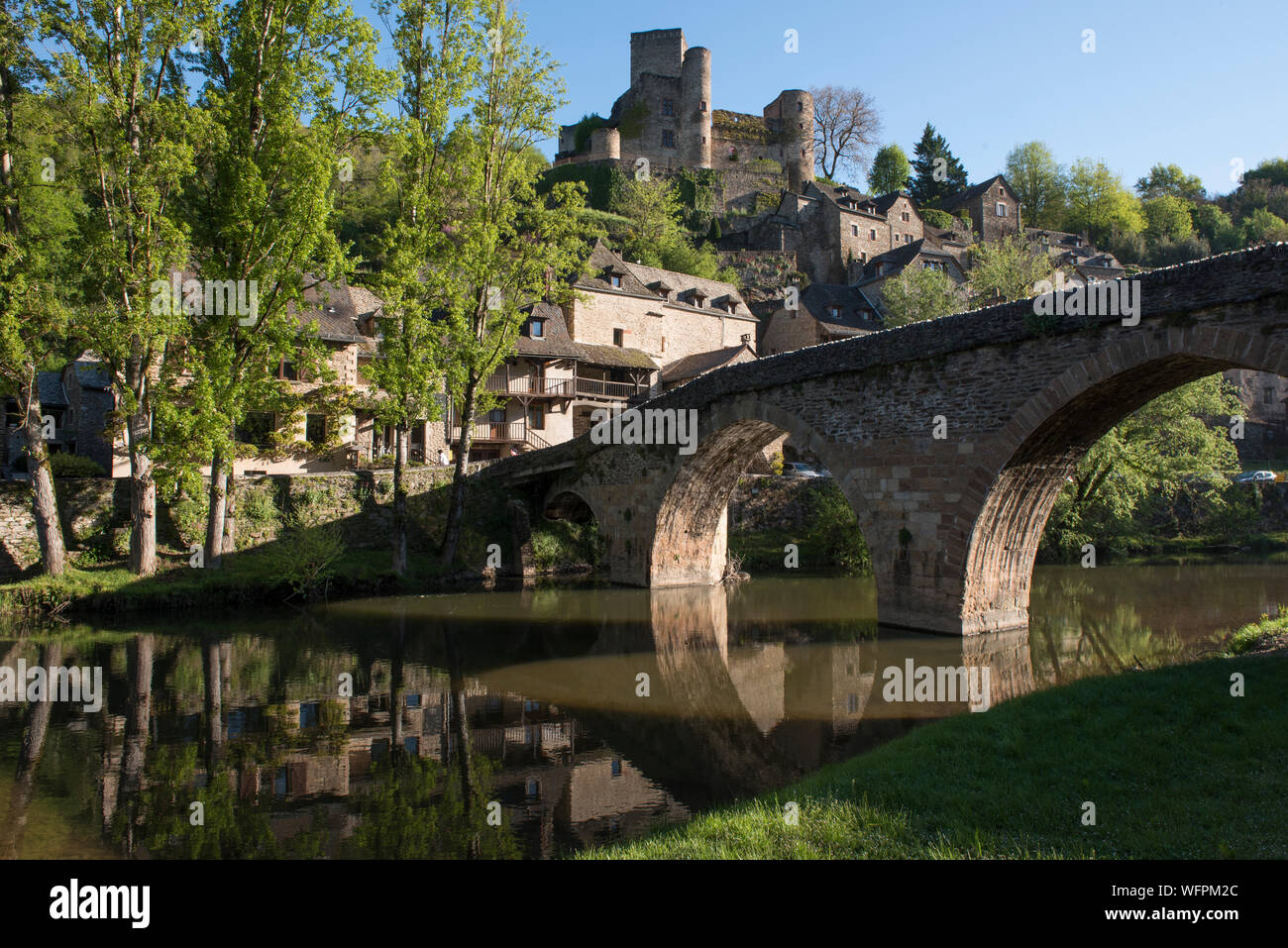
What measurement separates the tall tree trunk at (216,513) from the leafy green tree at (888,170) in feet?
247

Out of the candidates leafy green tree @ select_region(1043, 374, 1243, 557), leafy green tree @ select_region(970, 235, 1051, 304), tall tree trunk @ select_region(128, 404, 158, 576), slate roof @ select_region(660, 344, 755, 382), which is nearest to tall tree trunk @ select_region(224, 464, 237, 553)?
tall tree trunk @ select_region(128, 404, 158, 576)

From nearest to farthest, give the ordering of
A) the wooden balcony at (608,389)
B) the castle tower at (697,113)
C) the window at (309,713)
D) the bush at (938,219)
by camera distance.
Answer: the window at (309,713), the wooden balcony at (608,389), the bush at (938,219), the castle tower at (697,113)

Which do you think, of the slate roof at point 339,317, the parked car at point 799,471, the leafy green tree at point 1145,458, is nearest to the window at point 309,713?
the slate roof at point 339,317

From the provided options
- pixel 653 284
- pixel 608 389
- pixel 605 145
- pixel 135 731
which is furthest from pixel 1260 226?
pixel 135 731

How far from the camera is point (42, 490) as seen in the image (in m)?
17.5

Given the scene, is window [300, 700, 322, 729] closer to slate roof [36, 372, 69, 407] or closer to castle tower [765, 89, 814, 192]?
slate roof [36, 372, 69, 407]

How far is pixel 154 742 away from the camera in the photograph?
29.5 feet

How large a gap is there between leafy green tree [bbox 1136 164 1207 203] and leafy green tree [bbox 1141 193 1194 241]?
30.2 feet

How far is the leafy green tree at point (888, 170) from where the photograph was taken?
81062 millimetres

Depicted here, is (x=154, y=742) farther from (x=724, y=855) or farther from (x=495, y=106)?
(x=495, y=106)

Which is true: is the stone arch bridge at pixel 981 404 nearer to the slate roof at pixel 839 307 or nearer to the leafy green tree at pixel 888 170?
the slate roof at pixel 839 307

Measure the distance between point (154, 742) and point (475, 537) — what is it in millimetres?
16924

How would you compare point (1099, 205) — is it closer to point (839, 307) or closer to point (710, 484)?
point (839, 307)
